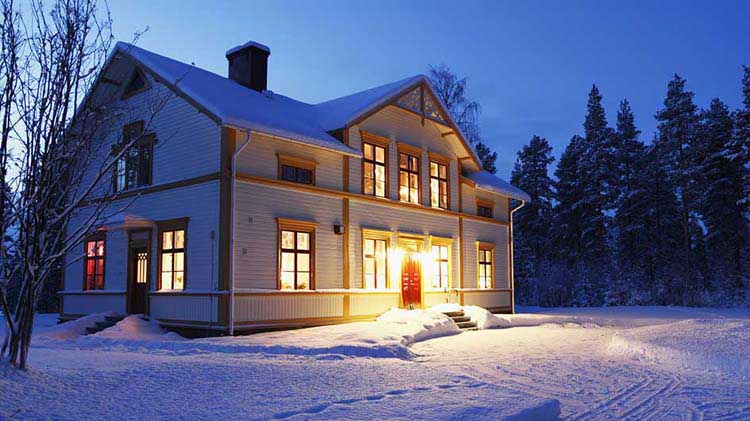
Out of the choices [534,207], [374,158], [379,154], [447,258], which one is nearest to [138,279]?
[374,158]

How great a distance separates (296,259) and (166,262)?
10.5 ft

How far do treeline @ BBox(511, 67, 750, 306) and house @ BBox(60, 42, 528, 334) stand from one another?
15225 mm

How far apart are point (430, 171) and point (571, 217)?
81.6ft

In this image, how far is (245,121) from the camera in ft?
47.6

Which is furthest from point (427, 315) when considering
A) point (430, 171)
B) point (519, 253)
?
point (519, 253)

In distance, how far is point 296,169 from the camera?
649 inches

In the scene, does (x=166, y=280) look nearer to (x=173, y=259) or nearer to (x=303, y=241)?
(x=173, y=259)

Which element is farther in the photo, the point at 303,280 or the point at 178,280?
the point at 303,280

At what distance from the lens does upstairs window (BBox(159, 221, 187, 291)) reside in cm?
1545

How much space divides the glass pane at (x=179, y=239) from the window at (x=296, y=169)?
2748 millimetres

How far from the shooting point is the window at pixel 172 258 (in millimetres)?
15469

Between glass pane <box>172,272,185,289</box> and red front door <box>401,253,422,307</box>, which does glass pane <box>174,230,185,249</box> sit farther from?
red front door <box>401,253,422,307</box>

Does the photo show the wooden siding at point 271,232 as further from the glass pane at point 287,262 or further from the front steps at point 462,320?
the front steps at point 462,320


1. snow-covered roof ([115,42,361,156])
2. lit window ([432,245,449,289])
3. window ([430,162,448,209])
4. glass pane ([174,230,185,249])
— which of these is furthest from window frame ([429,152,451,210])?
glass pane ([174,230,185,249])
